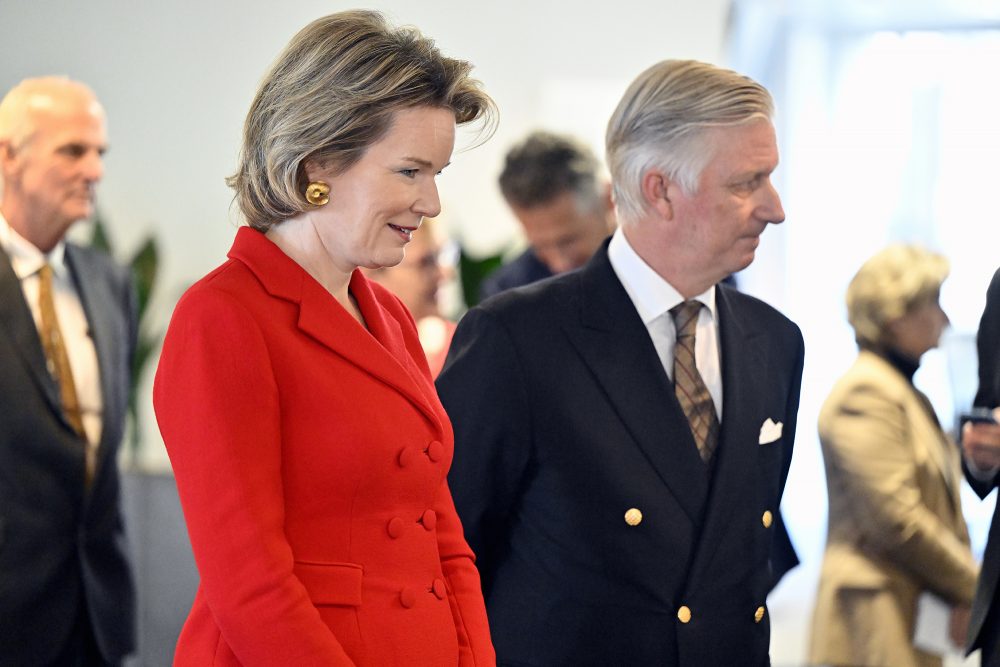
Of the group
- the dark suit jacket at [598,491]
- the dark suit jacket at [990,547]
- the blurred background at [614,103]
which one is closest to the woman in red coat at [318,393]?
the dark suit jacket at [598,491]

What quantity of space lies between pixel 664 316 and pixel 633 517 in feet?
1.19

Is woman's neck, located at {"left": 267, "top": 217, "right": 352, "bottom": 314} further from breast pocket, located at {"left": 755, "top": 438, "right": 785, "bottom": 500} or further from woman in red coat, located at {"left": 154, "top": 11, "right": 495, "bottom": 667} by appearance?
breast pocket, located at {"left": 755, "top": 438, "right": 785, "bottom": 500}

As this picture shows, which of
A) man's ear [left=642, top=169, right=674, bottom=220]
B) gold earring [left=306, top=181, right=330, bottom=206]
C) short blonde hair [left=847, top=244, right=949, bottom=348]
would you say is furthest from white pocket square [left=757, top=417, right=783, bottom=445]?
short blonde hair [left=847, top=244, right=949, bottom=348]

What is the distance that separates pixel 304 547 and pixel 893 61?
3273 mm

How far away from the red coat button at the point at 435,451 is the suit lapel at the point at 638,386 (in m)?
0.55

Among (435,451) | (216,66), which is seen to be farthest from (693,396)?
(216,66)

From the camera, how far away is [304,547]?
4.42 ft

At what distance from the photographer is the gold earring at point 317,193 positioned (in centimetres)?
140

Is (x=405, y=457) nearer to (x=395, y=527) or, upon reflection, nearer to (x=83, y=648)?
(x=395, y=527)

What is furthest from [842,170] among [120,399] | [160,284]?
[160,284]

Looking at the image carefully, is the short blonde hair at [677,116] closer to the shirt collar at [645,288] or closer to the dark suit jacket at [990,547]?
the shirt collar at [645,288]

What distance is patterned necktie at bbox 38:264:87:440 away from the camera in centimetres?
291

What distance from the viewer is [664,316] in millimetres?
2061

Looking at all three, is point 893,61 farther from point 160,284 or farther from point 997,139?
point 160,284
